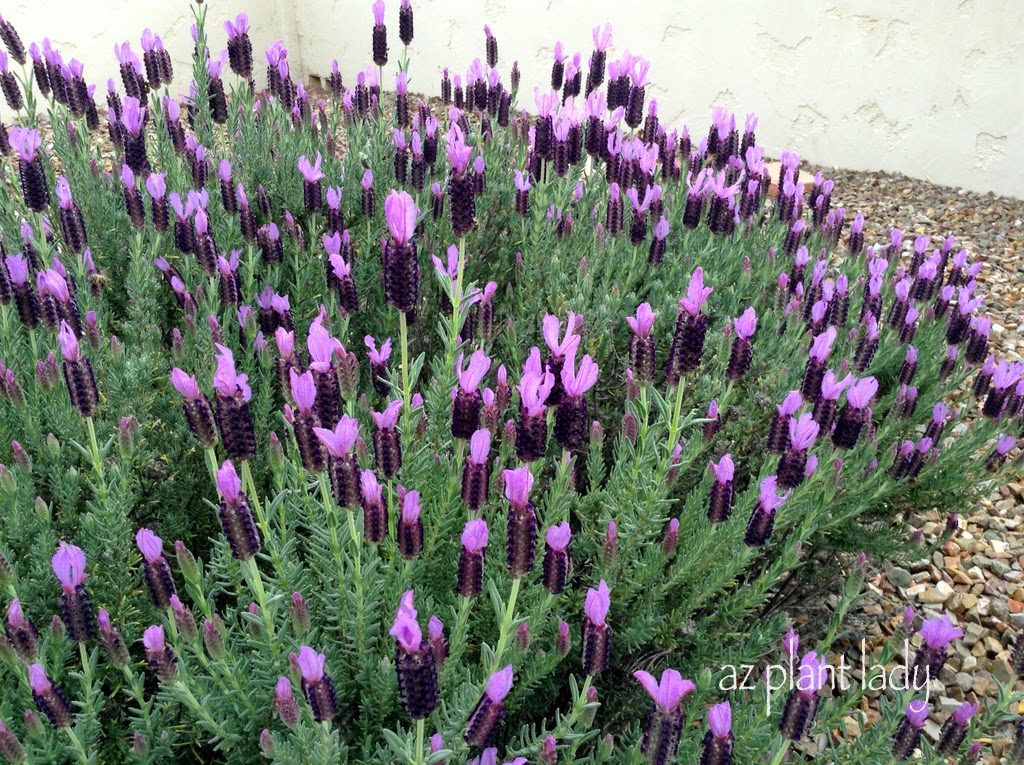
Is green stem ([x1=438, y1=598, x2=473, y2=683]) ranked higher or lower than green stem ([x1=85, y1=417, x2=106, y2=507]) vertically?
lower

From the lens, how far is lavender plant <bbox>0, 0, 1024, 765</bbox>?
1.41 metres

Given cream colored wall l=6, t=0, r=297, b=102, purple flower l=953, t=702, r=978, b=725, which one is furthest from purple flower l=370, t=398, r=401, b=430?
cream colored wall l=6, t=0, r=297, b=102

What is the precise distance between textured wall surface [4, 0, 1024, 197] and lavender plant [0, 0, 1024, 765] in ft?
9.02

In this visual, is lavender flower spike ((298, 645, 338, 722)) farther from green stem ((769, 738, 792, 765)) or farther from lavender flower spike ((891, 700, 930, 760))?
lavender flower spike ((891, 700, 930, 760))

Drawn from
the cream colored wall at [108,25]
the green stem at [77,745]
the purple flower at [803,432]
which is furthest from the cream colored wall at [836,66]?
the green stem at [77,745]

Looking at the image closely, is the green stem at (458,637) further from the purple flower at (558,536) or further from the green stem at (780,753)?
the green stem at (780,753)

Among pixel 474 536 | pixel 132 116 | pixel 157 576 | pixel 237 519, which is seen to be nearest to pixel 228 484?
pixel 237 519

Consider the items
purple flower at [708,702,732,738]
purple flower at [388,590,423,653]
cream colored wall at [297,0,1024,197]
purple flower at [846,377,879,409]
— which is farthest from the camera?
cream colored wall at [297,0,1024,197]

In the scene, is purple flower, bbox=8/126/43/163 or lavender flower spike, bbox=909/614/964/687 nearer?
lavender flower spike, bbox=909/614/964/687

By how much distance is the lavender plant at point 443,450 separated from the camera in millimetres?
1411

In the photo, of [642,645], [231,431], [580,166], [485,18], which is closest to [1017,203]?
[580,166]

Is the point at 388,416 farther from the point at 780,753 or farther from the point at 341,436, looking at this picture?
the point at 780,753

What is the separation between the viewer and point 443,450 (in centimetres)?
214

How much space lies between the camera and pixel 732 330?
254 cm
